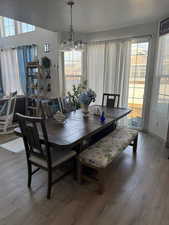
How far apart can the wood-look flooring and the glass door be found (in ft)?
5.84

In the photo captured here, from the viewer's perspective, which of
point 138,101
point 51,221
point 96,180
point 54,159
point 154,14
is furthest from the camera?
point 138,101

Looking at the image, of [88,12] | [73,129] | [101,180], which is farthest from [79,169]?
→ [88,12]

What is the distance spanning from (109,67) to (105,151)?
2893 millimetres

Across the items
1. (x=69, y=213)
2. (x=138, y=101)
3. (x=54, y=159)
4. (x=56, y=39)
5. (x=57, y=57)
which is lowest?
(x=69, y=213)

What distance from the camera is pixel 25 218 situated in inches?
66.6

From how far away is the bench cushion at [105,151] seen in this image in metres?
2.01

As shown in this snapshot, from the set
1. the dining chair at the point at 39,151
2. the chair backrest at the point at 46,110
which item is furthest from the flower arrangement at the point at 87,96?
the dining chair at the point at 39,151

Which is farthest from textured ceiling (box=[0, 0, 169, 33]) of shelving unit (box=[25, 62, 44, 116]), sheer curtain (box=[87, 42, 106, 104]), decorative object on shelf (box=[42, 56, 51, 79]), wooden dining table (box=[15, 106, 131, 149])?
wooden dining table (box=[15, 106, 131, 149])

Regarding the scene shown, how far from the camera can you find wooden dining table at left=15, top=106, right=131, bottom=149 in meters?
1.78

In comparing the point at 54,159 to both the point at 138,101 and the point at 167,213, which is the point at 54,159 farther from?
the point at 138,101

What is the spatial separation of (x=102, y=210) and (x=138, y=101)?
3.07 m

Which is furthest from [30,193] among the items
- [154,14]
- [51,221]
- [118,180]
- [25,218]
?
[154,14]

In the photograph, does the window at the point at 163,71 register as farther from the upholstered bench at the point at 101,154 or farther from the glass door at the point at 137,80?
the upholstered bench at the point at 101,154

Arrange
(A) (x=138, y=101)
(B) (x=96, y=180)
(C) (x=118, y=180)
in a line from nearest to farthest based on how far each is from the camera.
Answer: (B) (x=96, y=180)
(C) (x=118, y=180)
(A) (x=138, y=101)
